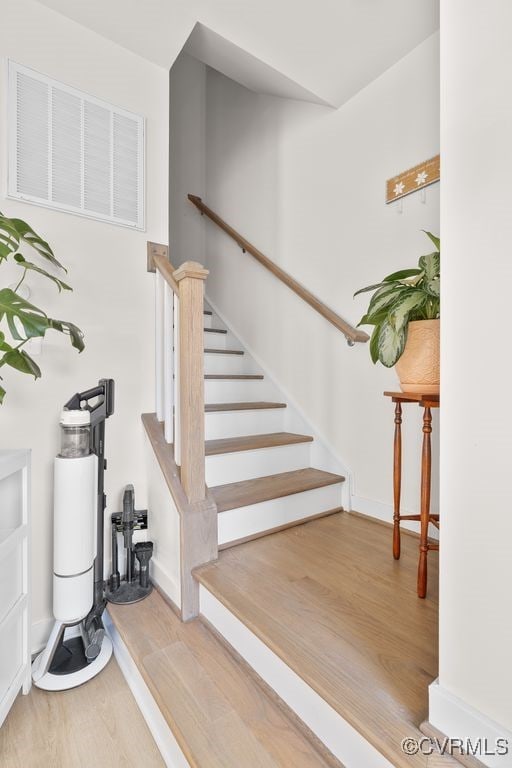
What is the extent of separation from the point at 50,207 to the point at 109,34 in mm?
814

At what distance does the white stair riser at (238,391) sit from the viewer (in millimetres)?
2393

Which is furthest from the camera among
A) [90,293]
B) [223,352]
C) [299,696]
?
[223,352]

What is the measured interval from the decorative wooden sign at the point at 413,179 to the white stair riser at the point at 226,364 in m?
1.43

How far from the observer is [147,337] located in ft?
5.81

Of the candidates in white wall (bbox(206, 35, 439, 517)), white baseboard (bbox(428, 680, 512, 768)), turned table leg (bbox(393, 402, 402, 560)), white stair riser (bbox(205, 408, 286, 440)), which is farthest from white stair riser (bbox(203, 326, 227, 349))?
white baseboard (bbox(428, 680, 512, 768))

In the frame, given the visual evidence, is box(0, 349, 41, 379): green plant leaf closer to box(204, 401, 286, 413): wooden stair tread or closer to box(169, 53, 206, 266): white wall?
box(204, 401, 286, 413): wooden stair tread

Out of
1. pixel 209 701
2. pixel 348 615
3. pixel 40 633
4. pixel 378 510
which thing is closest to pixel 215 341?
pixel 378 510

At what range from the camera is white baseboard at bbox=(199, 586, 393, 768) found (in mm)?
820

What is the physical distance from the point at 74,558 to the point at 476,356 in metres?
1.37

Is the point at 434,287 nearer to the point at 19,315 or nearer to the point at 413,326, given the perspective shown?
the point at 413,326

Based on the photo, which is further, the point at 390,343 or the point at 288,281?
the point at 288,281

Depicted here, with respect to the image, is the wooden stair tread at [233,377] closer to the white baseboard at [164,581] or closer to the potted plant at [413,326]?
the white baseboard at [164,581]

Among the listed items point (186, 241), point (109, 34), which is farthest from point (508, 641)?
point (186, 241)

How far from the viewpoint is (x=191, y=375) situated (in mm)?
1419
